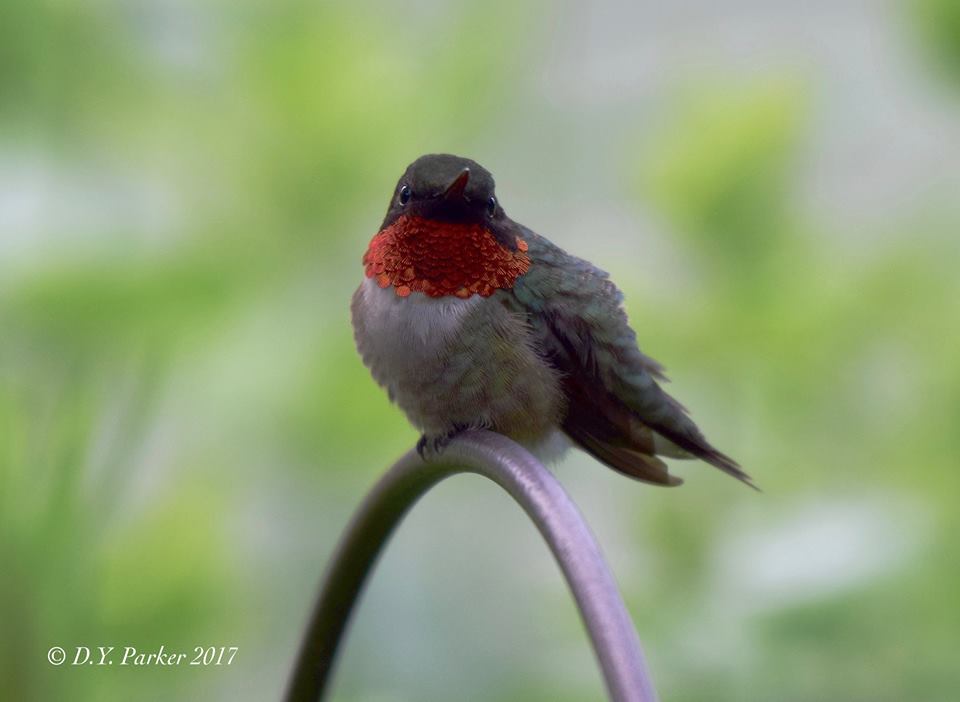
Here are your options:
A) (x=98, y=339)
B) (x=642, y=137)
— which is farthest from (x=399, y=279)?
(x=642, y=137)

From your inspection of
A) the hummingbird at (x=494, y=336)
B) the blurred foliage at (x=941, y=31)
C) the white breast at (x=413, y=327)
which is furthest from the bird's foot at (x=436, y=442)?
the blurred foliage at (x=941, y=31)

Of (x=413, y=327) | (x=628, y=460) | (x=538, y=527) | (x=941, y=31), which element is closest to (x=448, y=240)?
(x=413, y=327)

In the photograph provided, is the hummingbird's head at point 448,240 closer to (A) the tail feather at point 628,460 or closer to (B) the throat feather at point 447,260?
(B) the throat feather at point 447,260

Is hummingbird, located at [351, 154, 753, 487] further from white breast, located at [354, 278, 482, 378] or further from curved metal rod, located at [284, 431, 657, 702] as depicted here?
curved metal rod, located at [284, 431, 657, 702]

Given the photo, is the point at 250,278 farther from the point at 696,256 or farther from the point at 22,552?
the point at 22,552

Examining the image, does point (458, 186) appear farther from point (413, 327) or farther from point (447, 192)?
point (413, 327)

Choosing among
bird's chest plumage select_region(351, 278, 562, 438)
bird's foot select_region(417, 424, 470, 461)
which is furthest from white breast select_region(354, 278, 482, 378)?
bird's foot select_region(417, 424, 470, 461)
